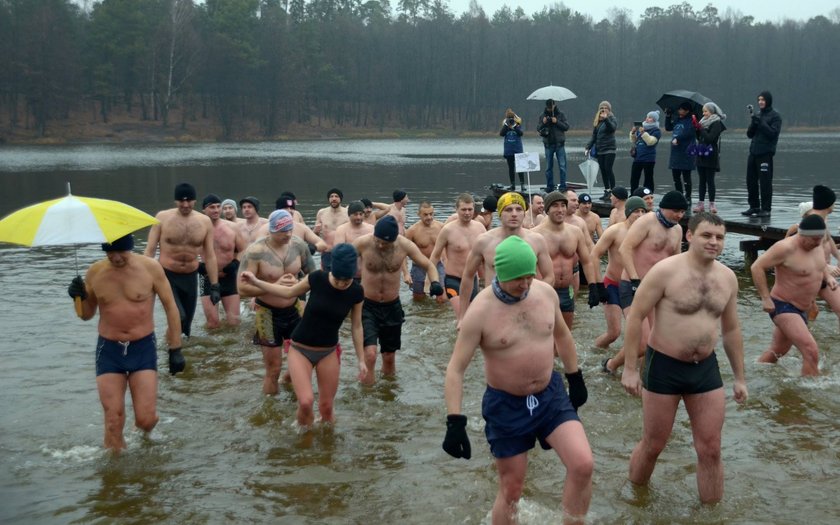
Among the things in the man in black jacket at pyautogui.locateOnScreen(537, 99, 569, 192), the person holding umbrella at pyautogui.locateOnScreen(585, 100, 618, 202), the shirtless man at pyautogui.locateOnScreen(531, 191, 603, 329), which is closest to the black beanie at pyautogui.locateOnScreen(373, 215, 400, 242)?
the shirtless man at pyautogui.locateOnScreen(531, 191, 603, 329)

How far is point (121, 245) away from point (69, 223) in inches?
22.9

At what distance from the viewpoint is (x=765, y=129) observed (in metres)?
14.3

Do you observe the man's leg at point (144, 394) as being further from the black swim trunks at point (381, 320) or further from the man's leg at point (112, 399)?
the black swim trunks at point (381, 320)

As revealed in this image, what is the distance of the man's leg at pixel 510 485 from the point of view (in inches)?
207

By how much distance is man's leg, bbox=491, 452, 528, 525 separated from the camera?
207 inches

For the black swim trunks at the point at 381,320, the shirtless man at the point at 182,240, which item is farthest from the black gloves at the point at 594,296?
the shirtless man at the point at 182,240

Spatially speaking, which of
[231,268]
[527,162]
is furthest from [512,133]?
[231,268]

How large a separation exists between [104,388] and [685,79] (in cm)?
12076

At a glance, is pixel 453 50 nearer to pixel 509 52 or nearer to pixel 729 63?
pixel 509 52

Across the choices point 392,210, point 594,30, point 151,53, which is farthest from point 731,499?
point 594,30

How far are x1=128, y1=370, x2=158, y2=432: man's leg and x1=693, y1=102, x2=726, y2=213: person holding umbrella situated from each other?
10.3 m

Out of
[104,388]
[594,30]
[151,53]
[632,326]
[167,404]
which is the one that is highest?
[594,30]

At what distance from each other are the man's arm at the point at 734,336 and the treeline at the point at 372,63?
3130 inches

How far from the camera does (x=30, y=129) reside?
78.2 meters
